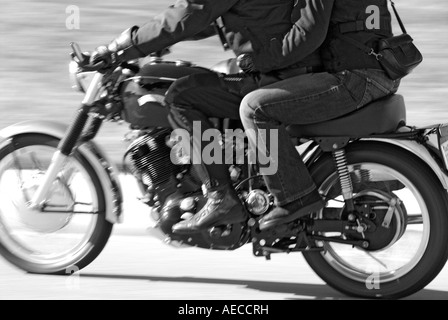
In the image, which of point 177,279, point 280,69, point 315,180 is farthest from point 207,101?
point 177,279

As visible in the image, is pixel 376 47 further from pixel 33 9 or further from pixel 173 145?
pixel 33 9

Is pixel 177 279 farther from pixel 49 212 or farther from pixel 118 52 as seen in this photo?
pixel 118 52

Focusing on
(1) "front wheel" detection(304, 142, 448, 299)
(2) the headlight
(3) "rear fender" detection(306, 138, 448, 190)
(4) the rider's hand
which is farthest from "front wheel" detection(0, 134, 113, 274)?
(3) "rear fender" detection(306, 138, 448, 190)

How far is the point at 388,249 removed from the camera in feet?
17.8

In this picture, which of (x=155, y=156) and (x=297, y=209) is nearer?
(x=297, y=209)

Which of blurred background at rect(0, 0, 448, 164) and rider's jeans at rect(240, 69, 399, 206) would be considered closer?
rider's jeans at rect(240, 69, 399, 206)

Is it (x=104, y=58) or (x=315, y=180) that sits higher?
(x=104, y=58)

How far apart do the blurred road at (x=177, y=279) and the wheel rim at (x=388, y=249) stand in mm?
168

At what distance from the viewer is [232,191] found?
17.5 feet

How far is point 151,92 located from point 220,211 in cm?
66

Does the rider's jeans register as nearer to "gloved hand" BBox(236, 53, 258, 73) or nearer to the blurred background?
"gloved hand" BBox(236, 53, 258, 73)

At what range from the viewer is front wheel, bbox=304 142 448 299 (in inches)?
206

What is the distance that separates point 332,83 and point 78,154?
1365mm
